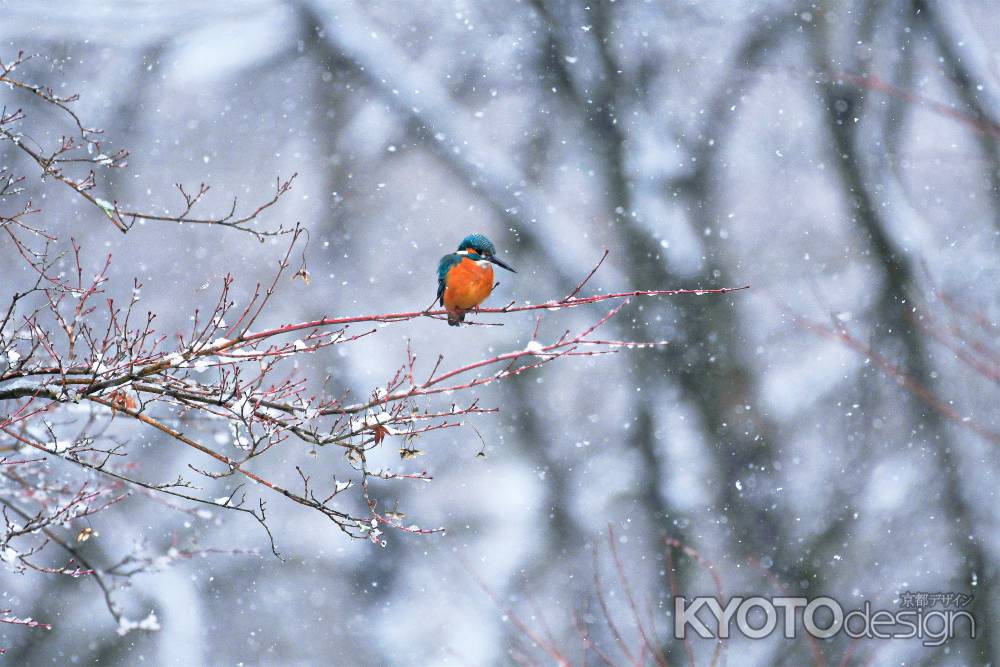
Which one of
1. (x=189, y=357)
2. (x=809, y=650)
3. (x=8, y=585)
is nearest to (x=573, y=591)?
(x=809, y=650)

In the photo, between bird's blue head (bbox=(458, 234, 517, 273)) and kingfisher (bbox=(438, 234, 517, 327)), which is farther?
bird's blue head (bbox=(458, 234, 517, 273))

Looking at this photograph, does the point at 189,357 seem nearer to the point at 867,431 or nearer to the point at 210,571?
the point at 867,431

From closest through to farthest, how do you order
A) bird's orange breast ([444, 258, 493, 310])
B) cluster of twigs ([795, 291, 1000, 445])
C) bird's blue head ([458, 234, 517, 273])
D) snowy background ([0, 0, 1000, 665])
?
bird's orange breast ([444, 258, 493, 310]) < bird's blue head ([458, 234, 517, 273]) < cluster of twigs ([795, 291, 1000, 445]) < snowy background ([0, 0, 1000, 665])

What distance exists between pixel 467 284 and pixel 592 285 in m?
6.21

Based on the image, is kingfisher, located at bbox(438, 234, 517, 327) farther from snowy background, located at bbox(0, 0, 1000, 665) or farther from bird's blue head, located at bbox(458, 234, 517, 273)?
snowy background, located at bbox(0, 0, 1000, 665)

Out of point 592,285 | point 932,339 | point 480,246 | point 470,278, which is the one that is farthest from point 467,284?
point 932,339

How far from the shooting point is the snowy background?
922cm

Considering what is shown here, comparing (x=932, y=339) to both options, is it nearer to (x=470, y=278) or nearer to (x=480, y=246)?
(x=480, y=246)

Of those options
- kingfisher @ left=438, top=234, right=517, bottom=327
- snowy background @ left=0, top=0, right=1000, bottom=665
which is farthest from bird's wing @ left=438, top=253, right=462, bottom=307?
snowy background @ left=0, top=0, right=1000, bottom=665

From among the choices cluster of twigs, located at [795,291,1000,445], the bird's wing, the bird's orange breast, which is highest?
cluster of twigs, located at [795,291,1000,445]

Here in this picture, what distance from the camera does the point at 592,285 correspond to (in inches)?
380

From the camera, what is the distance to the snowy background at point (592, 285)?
9.22 m

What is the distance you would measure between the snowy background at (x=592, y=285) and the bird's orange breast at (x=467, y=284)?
19.1 ft

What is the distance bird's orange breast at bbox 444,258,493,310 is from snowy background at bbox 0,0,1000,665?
5.81 m
